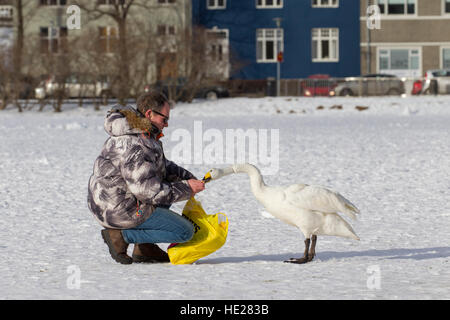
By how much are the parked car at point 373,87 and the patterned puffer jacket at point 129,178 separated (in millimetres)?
36592

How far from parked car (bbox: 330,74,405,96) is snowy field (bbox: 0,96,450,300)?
75.3 feet

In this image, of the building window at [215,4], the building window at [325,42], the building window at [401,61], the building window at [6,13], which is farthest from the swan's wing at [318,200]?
the building window at [6,13]

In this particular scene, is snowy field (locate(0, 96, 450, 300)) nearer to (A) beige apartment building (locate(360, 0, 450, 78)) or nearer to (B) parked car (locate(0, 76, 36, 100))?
(B) parked car (locate(0, 76, 36, 100))

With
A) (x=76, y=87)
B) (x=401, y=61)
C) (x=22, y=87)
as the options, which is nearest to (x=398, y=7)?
(x=401, y=61)

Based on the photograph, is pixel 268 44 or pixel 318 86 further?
pixel 268 44

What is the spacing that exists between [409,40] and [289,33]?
6545 millimetres

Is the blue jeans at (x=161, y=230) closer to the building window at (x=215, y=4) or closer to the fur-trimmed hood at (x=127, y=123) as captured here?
the fur-trimmed hood at (x=127, y=123)

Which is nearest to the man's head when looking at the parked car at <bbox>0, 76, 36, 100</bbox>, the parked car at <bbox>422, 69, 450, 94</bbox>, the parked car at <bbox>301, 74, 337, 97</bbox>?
the parked car at <bbox>0, 76, 36, 100</bbox>

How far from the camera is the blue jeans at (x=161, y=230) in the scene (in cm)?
666

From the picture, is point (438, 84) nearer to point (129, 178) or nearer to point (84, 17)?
point (84, 17)

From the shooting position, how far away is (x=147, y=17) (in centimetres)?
5022

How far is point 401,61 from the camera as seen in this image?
52844 mm
